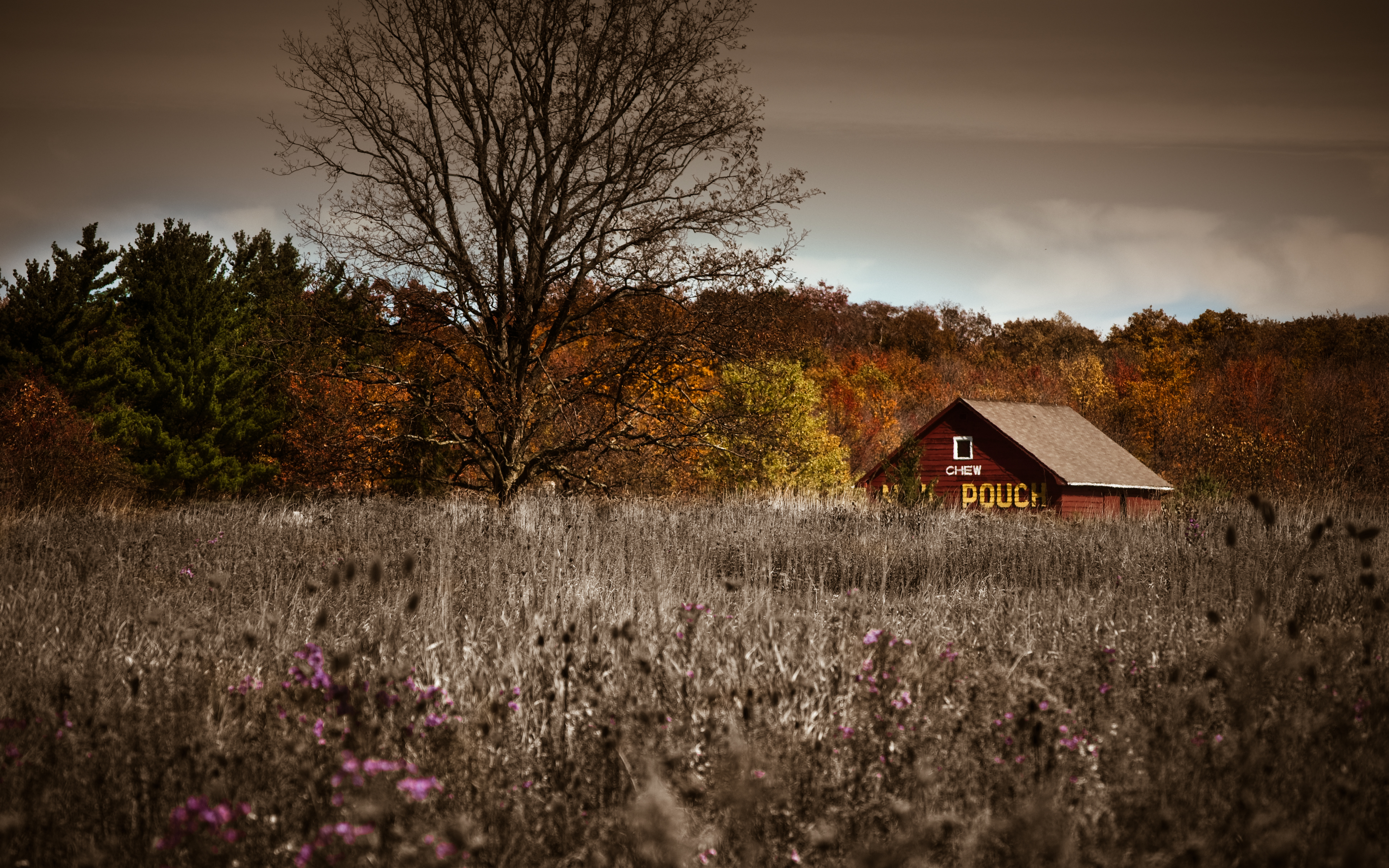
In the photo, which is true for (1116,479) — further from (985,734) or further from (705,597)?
(985,734)

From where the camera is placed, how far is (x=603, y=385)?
16906mm

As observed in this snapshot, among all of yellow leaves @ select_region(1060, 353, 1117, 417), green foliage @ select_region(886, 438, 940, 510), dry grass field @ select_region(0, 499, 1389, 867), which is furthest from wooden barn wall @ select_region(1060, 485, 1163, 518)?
dry grass field @ select_region(0, 499, 1389, 867)

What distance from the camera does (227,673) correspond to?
164 inches

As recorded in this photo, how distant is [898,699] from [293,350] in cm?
1447

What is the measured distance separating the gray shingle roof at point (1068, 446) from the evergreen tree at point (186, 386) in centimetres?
2946

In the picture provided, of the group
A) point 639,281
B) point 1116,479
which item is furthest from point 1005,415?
point 639,281

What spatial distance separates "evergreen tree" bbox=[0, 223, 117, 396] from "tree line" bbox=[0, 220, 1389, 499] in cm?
9

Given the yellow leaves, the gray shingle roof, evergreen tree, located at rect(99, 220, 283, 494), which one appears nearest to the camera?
evergreen tree, located at rect(99, 220, 283, 494)

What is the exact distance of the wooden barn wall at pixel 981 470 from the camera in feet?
119

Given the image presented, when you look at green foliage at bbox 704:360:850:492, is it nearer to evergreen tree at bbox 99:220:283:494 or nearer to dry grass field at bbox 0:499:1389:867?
evergreen tree at bbox 99:220:283:494

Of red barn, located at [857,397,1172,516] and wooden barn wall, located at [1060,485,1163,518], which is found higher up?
red barn, located at [857,397,1172,516]

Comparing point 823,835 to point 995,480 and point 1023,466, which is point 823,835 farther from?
point 995,480

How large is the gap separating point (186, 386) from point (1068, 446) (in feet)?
117

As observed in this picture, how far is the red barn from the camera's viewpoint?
117ft
